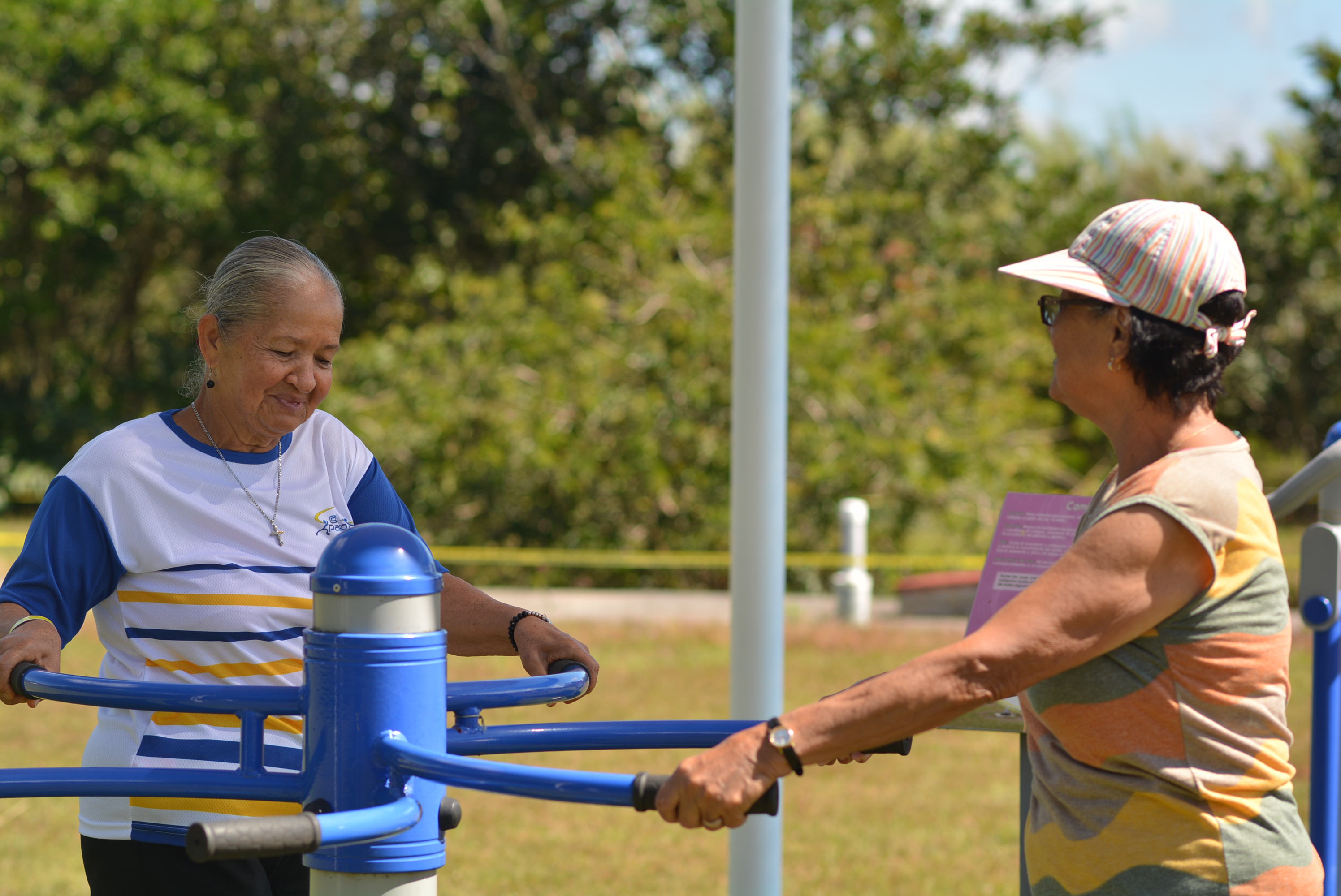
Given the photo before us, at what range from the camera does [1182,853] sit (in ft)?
5.37

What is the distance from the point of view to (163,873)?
2062mm

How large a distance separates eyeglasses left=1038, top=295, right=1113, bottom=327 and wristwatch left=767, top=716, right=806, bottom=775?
2.04 feet

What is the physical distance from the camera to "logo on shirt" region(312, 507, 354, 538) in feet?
7.24

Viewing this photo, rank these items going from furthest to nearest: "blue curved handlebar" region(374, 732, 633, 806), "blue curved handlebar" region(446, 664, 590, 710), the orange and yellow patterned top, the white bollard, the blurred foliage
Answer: the blurred foliage
the white bollard
"blue curved handlebar" region(446, 664, 590, 710)
the orange and yellow patterned top
"blue curved handlebar" region(374, 732, 633, 806)

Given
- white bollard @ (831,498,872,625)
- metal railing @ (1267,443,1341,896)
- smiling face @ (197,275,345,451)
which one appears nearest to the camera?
smiling face @ (197,275,345,451)

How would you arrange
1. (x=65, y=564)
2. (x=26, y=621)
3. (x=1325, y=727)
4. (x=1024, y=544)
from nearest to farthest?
(x=26, y=621) < (x=65, y=564) < (x=1024, y=544) < (x=1325, y=727)

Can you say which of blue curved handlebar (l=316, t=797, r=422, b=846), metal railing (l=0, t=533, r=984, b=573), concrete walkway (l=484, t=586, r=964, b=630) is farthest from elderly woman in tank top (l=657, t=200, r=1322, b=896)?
metal railing (l=0, t=533, r=984, b=573)

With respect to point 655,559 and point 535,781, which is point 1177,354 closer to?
point 535,781

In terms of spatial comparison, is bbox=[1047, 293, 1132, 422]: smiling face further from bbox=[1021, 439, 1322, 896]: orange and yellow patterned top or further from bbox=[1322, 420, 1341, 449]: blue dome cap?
bbox=[1322, 420, 1341, 449]: blue dome cap

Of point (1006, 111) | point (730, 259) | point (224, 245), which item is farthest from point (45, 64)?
point (1006, 111)

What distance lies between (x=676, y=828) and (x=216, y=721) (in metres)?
4.06

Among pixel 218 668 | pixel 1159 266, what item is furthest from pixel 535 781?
pixel 1159 266

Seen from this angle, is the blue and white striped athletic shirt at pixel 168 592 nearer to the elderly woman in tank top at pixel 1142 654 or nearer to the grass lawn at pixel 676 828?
the elderly woman in tank top at pixel 1142 654

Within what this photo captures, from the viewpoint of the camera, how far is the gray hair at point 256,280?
2162mm
